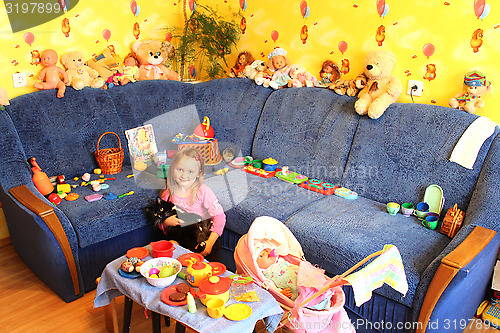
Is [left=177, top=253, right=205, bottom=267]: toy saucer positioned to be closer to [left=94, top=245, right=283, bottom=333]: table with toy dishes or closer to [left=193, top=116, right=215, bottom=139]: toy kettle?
[left=94, top=245, right=283, bottom=333]: table with toy dishes

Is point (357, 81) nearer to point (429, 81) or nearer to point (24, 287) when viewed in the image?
point (429, 81)

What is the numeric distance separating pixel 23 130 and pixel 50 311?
1.18m

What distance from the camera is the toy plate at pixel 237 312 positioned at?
1480mm

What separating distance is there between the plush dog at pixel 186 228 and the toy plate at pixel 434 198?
1214 millimetres

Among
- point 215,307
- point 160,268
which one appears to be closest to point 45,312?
point 160,268

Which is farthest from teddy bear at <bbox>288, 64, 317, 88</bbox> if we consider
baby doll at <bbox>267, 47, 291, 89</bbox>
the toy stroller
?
the toy stroller

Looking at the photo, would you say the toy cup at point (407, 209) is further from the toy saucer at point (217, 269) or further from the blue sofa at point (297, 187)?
the toy saucer at point (217, 269)

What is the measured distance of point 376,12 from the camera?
2672 millimetres

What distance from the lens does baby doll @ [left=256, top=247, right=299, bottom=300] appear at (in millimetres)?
1899

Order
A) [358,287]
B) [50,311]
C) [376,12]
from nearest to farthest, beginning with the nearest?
1. [358,287]
2. [50,311]
3. [376,12]

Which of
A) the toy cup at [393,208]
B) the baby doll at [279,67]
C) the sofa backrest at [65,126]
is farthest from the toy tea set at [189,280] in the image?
the baby doll at [279,67]

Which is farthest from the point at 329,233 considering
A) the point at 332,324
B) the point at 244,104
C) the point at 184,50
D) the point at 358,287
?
the point at 184,50

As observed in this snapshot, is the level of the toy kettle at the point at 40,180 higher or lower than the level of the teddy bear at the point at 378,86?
lower

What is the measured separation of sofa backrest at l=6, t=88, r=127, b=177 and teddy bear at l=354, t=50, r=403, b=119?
177cm
